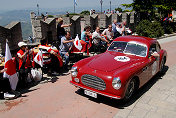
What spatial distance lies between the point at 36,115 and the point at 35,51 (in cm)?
327

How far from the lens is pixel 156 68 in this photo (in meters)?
6.40

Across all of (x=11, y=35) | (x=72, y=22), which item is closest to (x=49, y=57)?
(x=11, y=35)

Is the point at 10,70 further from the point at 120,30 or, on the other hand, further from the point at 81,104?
the point at 120,30

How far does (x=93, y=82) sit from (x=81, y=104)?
0.79 metres

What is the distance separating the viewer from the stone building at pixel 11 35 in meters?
6.93

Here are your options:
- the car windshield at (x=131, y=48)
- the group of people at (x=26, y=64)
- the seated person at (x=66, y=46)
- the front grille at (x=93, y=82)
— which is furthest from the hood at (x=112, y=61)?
the seated person at (x=66, y=46)

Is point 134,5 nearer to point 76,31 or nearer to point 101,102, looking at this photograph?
point 76,31

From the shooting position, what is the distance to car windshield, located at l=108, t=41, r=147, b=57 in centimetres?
602

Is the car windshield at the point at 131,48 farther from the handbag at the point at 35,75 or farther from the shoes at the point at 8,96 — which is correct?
the shoes at the point at 8,96

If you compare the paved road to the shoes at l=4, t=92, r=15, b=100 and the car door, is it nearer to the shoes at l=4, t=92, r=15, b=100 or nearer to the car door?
the shoes at l=4, t=92, r=15, b=100

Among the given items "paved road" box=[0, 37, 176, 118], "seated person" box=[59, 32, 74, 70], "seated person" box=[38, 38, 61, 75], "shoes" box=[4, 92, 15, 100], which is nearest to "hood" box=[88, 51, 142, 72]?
"paved road" box=[0, 37, 176, 118]

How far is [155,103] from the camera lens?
5.07 m

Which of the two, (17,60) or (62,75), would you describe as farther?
(62,75)

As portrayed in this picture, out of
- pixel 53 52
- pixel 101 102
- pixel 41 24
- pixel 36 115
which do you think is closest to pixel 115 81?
pixel 101 102
